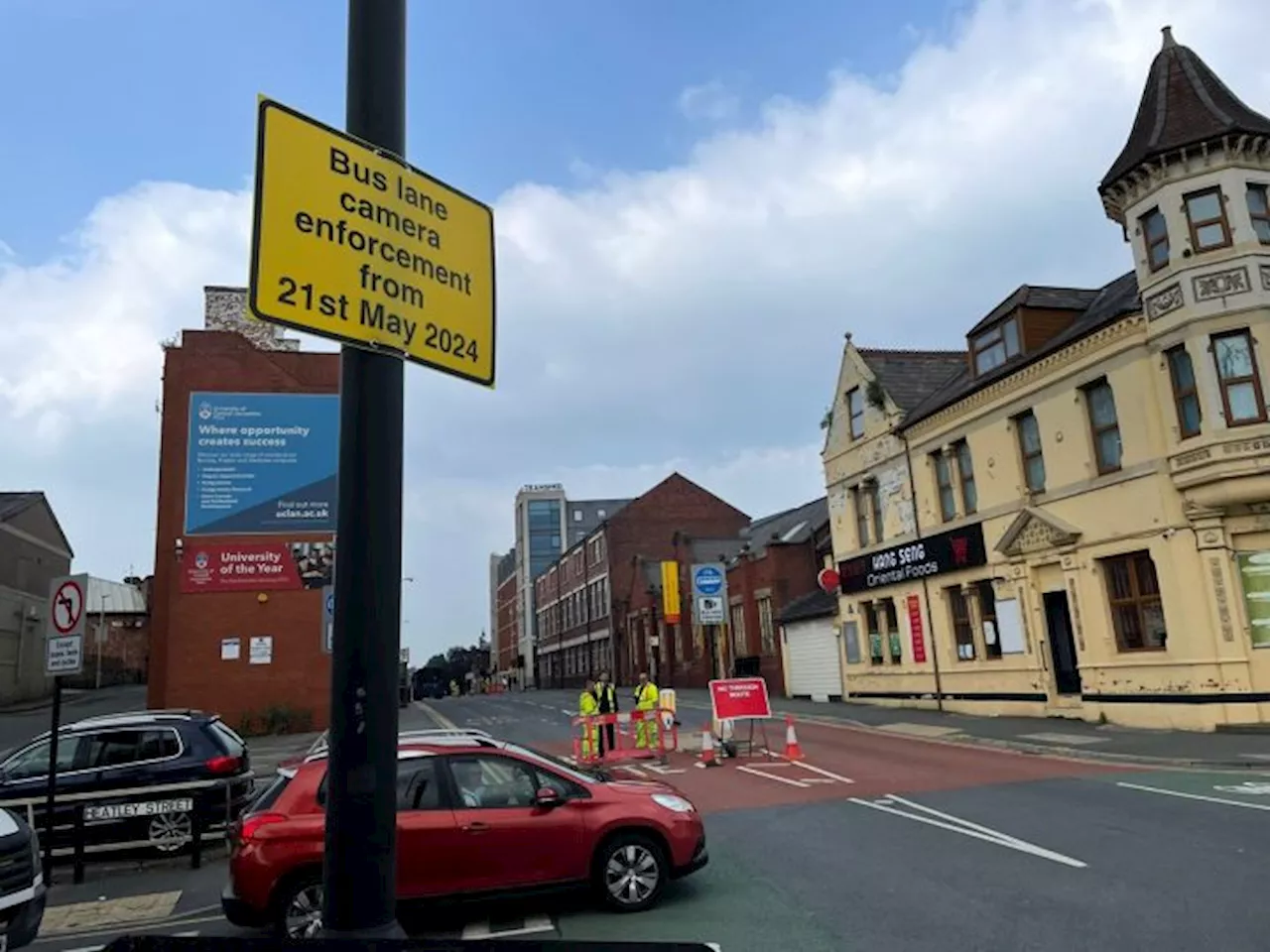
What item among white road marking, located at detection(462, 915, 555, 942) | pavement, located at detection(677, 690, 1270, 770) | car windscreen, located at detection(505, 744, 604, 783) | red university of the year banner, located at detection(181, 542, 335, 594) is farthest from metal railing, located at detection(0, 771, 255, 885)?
red university of the year banner, located at detection(181, 542, 335, 594)

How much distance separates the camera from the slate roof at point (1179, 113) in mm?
18453

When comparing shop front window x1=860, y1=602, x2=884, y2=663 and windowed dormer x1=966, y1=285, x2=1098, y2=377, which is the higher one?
windowed dormer x1=966, y1=285, x2=1098, y2=377

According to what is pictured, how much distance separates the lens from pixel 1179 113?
19.2 m

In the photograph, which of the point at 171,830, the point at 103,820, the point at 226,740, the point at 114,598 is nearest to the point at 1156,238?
the point at 226,740

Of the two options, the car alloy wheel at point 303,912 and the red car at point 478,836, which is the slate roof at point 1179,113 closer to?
the red car at point 478,836

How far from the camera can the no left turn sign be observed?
10406 millimetres

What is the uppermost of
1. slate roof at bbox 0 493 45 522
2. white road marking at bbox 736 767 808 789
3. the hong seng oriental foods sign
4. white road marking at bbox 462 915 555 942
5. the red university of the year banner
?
slate roof at bbox 0 493 45 522

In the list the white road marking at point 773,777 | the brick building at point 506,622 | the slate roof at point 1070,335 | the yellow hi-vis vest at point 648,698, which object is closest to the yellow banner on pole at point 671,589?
the slate roof at point 1070,335

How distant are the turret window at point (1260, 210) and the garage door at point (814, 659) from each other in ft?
60.0

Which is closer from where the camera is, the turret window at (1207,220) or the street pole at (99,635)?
the turret window at (1207,220)

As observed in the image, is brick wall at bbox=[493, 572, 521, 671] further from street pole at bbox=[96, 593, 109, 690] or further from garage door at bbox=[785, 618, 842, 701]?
garage door at bbox=[785, 618, 842, 701]

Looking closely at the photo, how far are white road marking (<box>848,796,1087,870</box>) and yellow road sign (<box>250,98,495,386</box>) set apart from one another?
7.86 meters

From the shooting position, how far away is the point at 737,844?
9961mm

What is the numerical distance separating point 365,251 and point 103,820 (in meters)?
10.9
